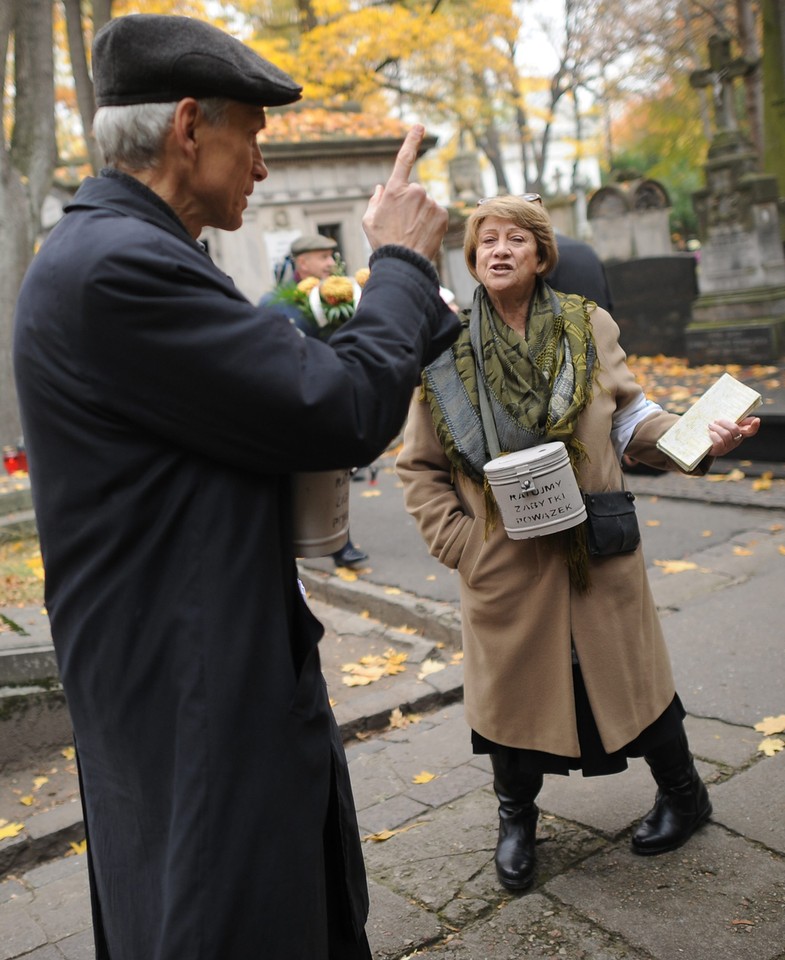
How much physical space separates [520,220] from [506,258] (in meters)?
0.14

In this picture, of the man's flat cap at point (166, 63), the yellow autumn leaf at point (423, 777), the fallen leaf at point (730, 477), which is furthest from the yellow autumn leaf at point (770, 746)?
the fallen leaf at point (730, 477)

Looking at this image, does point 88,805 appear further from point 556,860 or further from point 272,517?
point 556,860

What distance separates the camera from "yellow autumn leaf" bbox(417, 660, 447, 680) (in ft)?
16.5

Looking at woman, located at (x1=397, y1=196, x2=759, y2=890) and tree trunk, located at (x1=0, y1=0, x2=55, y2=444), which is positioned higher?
tree trunk, located at (x1=0, y1=0, x2=55, y2=444)

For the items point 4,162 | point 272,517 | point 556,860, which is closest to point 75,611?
point 272,517

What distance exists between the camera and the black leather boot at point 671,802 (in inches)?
125

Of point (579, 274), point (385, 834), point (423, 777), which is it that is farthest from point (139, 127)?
point (579, 274)

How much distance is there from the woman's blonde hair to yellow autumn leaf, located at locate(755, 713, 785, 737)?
1.98m

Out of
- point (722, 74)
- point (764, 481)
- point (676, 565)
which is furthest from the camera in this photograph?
point (722, 74)

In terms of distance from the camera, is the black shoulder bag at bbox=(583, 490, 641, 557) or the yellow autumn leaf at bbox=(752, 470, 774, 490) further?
the yellow autumn leaf at bbox=(752, 470, 774, 490)

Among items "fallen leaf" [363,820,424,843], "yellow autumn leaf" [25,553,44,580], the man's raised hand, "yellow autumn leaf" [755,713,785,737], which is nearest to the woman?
Result: "fallen leaf" [363,820,424,843]

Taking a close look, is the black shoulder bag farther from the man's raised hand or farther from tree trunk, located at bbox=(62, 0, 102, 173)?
tree trunk, located at bbox=(62, 0, 102, 173)

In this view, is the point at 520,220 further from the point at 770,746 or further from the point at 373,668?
the point at 373,668

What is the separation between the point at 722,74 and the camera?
14.3 m
